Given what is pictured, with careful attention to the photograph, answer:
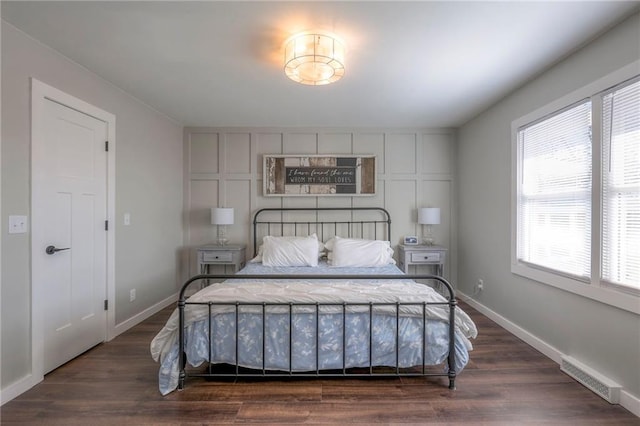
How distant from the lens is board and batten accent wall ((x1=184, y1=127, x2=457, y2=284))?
13.9 feet

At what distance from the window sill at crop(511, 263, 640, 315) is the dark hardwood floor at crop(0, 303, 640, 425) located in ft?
2.16

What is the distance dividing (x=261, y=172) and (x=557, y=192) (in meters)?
3.44

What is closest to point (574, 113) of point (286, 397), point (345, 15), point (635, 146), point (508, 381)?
point (635, 146)

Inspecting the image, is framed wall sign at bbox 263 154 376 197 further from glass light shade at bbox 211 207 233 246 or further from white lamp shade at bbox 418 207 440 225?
white lamp shade at bbox 418 207 440 225

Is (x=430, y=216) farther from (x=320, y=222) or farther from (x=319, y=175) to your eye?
(x=319, y=175)

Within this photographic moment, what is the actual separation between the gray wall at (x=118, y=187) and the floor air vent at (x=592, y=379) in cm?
404

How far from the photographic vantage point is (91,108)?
2611 millimetres

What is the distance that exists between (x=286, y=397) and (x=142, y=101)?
11.2 feet

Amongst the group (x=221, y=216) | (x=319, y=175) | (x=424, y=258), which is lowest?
(x=424, y=258)

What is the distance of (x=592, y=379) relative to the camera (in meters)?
2.03

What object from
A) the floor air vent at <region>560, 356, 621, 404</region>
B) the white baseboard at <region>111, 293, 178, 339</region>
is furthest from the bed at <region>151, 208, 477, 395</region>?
the white baseboard at <region>111, 293, 178, 339</region>

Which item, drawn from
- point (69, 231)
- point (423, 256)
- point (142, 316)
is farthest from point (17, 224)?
point (423, 256)

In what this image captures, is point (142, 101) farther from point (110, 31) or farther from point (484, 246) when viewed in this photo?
point (484, 246)

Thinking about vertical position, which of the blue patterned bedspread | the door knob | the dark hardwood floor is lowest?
the dark hardwood floor
